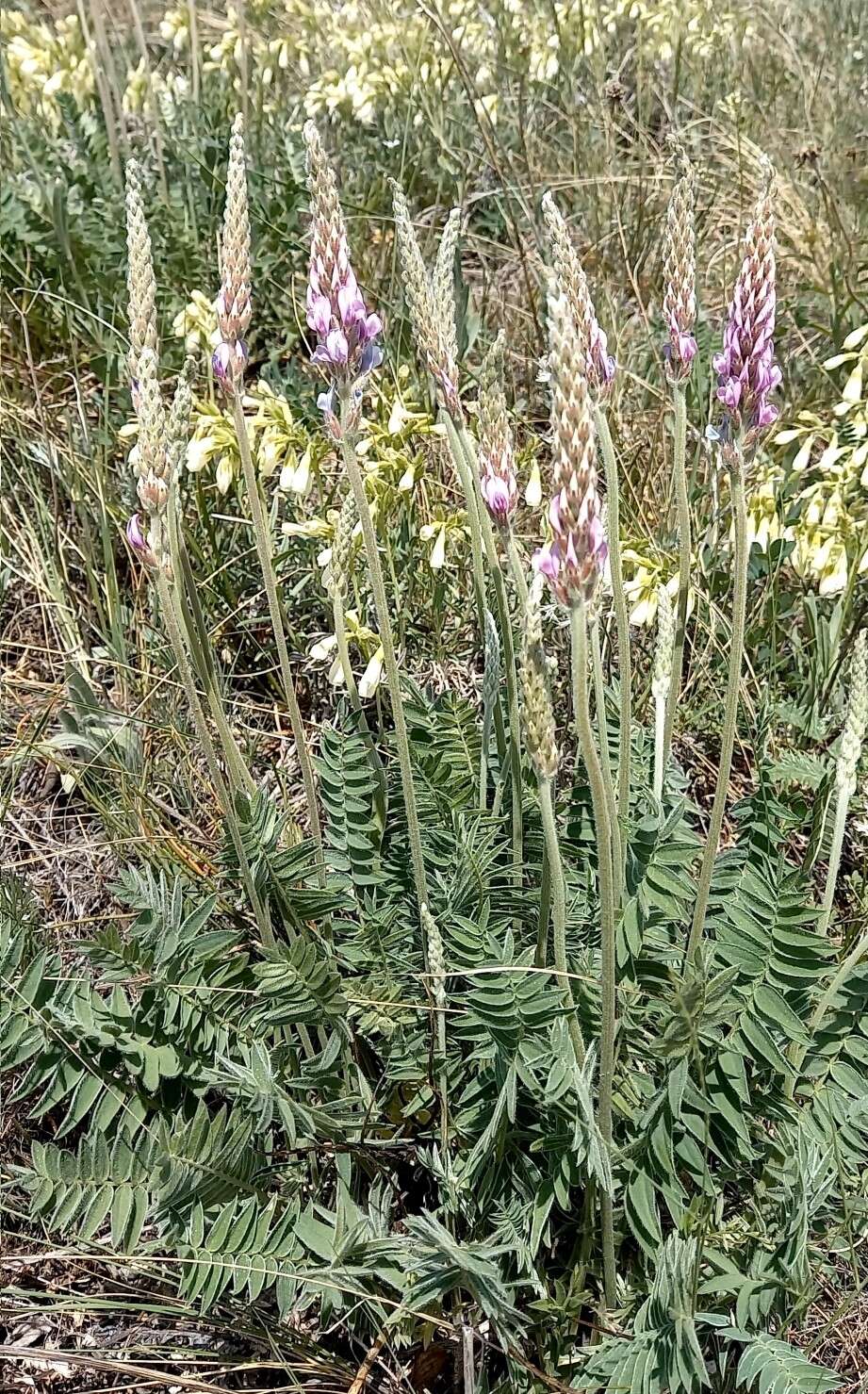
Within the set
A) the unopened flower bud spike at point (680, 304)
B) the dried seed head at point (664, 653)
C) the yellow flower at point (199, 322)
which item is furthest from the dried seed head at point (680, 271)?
the yellow flower at point (199, 322)

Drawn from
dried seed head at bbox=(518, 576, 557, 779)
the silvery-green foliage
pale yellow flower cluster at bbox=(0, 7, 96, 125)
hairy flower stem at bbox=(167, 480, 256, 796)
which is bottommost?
the silvery-green foliage

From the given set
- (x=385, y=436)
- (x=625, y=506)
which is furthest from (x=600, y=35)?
(x=385, y=436)

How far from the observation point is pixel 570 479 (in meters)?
1.16

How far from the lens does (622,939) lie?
187 cm

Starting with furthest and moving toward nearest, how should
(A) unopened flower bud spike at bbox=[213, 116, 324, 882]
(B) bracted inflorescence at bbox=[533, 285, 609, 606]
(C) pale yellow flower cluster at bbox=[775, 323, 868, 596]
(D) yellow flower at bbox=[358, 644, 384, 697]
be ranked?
(C) pale yellow flower cluster at bbox=[775, 323, 868, 596], (D) yellow flower at bbox=[358, 644, 384, 697], (A) unopened flower bud spike at bbox=[213, 116, 324, 882], (B) bracted inflorescence at bbox=[533, 285, 609, 606]

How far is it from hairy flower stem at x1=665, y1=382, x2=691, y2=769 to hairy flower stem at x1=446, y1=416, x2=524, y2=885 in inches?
9.9

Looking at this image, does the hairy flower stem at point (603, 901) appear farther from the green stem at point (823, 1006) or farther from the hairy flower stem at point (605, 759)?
the green stem at point (823, 1006)

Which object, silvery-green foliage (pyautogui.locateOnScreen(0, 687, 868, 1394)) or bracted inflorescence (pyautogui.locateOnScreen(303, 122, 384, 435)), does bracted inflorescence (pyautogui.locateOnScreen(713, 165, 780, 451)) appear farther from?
silvery-green foliage (pyautogui.locateOnScreen(0, 687, 868, 1394))

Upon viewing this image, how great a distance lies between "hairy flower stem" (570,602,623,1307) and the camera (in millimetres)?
1254

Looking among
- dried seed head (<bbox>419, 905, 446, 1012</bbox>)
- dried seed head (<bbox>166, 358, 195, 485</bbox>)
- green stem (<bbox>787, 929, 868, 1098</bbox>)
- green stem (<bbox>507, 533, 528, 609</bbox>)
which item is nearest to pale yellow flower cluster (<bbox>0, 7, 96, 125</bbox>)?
dried seed head (<bbox>166, 358, 195, 485</bbox>)

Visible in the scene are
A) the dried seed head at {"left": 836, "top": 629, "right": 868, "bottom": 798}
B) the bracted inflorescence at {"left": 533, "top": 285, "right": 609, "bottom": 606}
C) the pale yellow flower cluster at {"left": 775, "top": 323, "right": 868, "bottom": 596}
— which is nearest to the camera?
the bracted inflorescence at {"left": 533, "top": 285, "right": 609, "bottom": 606}

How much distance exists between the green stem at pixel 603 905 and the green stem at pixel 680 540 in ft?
1.28

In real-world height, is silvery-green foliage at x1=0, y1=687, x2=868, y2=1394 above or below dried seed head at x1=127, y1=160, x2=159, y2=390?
below

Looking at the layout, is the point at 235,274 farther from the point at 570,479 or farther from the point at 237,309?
the point at 570,479
